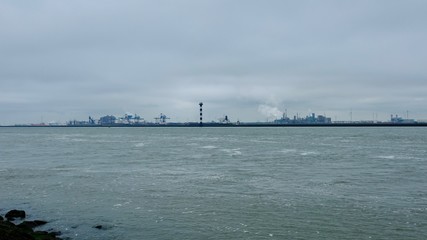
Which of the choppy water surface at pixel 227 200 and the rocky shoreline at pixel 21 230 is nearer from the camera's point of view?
the rocky shoreline at pixel 21 230

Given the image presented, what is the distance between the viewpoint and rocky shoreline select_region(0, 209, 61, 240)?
15742 mm

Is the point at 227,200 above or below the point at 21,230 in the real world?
below

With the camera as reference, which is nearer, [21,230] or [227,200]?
[21,230]

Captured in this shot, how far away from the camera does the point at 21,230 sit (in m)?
17.6

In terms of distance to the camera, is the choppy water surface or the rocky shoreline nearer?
the rocky shoreline

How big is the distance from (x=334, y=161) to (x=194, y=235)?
32.4 metres

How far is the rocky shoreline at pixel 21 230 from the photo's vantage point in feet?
51.6

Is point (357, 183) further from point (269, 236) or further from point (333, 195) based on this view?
point (269, 236)

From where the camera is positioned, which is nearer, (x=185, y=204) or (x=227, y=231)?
(x=227, y=231)

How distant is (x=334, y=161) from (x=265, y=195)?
23.1 metres

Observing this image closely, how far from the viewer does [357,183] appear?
31703mm

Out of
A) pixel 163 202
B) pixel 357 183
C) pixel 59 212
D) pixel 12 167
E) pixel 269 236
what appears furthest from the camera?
pixel 12 167

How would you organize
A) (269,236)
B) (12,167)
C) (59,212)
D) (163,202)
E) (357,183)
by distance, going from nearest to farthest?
(269,236)
(59,212)
(163,202)
(357,183)
(12,167)

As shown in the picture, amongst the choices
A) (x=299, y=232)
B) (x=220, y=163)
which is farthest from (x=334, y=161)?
(x=299, y=232)
